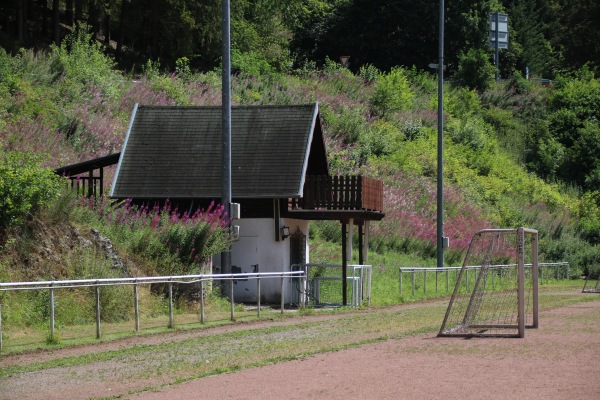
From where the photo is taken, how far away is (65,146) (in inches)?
1684

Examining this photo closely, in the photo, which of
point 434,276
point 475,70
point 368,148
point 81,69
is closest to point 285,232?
point 434,276

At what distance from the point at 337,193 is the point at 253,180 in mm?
2513

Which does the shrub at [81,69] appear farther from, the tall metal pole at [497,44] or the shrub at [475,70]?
the tall metal pole at [497,44]

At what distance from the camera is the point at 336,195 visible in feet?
109

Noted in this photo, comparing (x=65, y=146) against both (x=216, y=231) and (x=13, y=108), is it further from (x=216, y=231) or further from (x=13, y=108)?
(x=216, y=231)

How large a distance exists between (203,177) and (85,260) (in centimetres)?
917

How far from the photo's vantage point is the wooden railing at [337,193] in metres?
32.9

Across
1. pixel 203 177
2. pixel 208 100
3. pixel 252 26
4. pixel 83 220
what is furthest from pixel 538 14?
pixel 83 220

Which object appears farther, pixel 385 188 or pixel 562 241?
pixel 562 241

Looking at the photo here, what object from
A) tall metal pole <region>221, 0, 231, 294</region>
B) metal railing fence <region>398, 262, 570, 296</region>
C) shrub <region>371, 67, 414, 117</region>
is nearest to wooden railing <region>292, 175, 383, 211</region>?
metal railing fence <region>398, 262, 570, 296</region>

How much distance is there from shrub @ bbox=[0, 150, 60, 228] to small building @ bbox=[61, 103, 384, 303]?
752 centimetres

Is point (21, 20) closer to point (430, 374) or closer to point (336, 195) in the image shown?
point (336, 195)

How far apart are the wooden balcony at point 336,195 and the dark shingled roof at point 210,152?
1.01m

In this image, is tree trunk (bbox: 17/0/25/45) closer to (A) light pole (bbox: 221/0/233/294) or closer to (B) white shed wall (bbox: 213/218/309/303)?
(B) white shed wall (bbox: 213/218/309/303)
